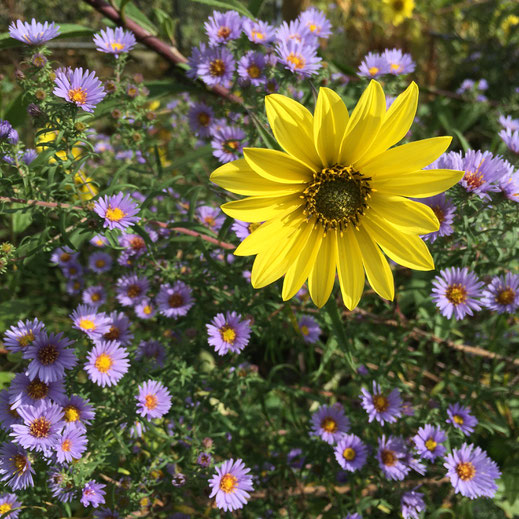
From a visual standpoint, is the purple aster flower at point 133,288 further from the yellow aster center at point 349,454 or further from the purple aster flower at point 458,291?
the purple aster flower at point 458,291

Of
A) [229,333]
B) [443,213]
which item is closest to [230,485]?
[229,333]

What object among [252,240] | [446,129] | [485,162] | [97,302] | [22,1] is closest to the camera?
[252,240]

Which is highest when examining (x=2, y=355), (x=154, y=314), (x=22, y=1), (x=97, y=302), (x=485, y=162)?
(x=22, y=1)

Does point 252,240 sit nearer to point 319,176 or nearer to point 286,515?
point 319,176

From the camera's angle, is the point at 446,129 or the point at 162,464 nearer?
the point at 162,464

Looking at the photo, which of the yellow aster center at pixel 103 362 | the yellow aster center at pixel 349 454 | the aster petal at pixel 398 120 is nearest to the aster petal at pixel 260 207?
the aster petal at pixel 398 120

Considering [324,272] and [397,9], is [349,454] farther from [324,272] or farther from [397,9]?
[397,9]

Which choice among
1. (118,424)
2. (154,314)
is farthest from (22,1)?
(118,424)

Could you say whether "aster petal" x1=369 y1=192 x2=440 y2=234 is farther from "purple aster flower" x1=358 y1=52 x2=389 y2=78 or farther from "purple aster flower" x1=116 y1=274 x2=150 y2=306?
"purple aster flower" x1=116 y1=274 x2=150 y2=306
